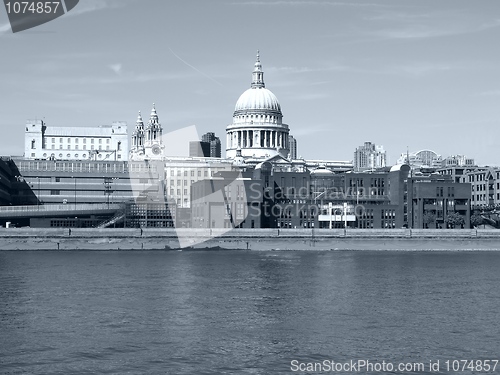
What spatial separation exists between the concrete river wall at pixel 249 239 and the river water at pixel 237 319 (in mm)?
41401

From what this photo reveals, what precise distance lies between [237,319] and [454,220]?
352 ft

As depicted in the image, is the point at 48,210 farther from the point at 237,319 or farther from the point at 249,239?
the point at 237,319

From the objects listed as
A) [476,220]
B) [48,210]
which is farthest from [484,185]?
[48,210]

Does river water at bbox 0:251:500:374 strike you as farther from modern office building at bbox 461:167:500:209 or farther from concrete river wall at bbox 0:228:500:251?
modern office building at bbox 461:167:500:209

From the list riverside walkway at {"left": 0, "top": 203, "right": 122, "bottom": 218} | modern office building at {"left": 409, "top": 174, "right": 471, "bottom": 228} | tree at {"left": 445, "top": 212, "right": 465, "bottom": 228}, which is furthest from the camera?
modern office building at {"left": 409, "top": 174, "right": 471, "bottom": 228}

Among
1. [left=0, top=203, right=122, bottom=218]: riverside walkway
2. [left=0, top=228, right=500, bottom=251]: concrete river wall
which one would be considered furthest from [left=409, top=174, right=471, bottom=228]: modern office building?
[left=0, top=203, right=122, bottom=218]: riverside walkway

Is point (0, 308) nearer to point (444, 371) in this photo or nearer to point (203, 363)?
point (203, 363)

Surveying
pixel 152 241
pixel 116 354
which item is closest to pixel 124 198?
pixel 152 241

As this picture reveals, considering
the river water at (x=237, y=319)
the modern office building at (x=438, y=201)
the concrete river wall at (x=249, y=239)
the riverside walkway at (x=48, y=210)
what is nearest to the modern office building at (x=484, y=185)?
the modern office building at (x=438, y=201)

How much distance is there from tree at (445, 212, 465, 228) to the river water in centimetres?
6817

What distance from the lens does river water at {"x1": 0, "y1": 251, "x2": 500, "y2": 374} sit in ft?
116

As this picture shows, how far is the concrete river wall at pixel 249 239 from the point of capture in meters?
120

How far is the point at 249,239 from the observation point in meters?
126

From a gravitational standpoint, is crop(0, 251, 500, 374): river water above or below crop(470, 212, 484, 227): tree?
below
